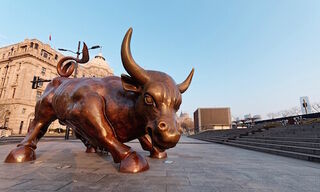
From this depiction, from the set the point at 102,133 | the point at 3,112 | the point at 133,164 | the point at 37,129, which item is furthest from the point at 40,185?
the point at 3,112

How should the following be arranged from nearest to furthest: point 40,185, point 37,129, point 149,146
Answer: point 40,185 < point 37,129 < point 149,146

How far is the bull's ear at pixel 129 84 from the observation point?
2.71 m

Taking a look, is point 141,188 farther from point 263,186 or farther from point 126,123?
point 263,186

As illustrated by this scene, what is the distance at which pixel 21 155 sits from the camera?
3.41m

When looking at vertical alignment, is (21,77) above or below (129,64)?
above

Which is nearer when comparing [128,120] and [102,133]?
[102,133]

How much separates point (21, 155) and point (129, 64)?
3165 millimetres

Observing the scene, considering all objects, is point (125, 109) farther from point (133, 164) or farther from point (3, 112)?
point (3, 112)

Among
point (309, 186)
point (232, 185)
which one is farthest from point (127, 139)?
point (309, 186)

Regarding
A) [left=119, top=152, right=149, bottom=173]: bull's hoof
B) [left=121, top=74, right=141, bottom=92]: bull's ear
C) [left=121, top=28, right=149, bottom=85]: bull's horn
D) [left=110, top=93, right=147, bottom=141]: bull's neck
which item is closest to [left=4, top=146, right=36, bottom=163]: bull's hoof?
[left=110, top=93, right=147, bottom=141]: bull's neck

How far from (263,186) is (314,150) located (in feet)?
17.8

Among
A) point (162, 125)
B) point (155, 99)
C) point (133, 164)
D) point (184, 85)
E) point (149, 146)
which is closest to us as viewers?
point (162, 125)

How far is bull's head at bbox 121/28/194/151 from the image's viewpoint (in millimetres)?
2156

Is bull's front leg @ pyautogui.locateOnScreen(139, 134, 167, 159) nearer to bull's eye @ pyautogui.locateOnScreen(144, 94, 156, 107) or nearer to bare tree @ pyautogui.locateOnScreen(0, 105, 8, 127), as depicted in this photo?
bull's eye @ pyautogui.locateOnScreen(144, 94, 156, 107)
